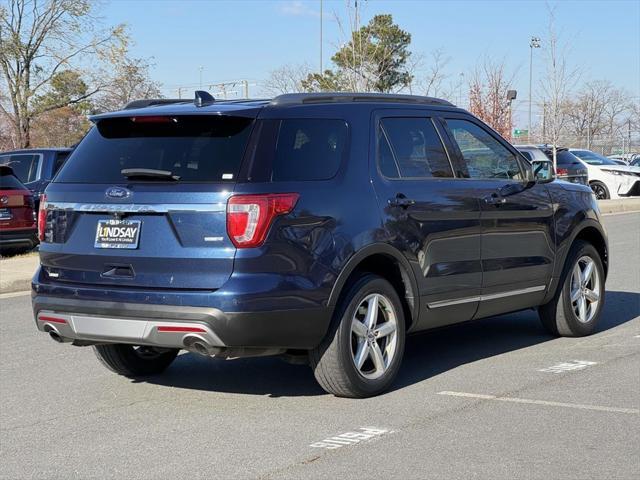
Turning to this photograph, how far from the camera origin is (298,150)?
593 centimetres

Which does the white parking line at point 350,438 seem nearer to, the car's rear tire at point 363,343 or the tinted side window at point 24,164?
the car's rear tire at point 363,343

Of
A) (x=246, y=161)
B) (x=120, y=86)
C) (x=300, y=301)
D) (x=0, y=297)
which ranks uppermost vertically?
(x=120, y=86)

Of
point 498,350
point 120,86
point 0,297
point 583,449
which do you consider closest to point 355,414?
point 583,449

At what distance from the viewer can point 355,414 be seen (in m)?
5.84

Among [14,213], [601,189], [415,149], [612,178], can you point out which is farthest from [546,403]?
[601,189]

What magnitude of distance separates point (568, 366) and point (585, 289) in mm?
1362

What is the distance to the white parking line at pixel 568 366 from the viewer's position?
702 cm

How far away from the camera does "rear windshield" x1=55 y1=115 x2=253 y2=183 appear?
5.74 metres

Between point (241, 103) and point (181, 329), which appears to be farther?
point (241, 103)

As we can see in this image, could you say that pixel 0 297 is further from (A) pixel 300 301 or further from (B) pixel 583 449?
(B) pixel 583 449

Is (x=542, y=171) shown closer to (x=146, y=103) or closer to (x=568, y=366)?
(x=568, y=366)

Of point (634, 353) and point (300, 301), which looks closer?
point (300, 301)

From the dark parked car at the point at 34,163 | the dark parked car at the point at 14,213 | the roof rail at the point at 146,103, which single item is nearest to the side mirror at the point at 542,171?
the roof rail at the point at 146,103

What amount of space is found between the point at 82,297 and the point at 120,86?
34619mm
